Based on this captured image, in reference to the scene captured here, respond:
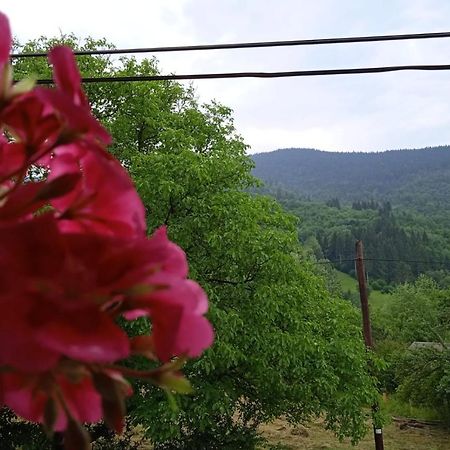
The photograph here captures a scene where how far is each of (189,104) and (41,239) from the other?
395 inches

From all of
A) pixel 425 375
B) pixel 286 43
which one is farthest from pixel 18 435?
pixel 425 375

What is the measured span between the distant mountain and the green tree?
86660mm

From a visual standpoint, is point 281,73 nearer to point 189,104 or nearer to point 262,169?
point 189,104

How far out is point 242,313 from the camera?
7078mm

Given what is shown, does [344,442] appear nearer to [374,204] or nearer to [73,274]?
[73,274]

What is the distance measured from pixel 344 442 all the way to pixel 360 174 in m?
131

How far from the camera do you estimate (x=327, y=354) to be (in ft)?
24.7

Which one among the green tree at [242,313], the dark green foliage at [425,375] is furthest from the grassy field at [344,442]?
the green tree at [242,313]

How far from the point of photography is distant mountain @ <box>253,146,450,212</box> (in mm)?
106500

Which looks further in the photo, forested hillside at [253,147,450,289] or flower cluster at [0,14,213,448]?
forested hillside at [253,147,450,289]

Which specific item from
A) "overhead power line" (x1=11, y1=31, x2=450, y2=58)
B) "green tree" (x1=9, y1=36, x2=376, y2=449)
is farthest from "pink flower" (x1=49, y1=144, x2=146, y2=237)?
"green tree" (x1=9, y1=36, x2=376, y2=449)

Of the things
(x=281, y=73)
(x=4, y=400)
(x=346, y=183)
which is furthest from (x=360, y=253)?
(x=346, y=183)

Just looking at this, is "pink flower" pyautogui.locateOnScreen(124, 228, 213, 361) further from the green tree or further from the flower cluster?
the green tree

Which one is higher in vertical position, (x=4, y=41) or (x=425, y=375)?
(x=4, y=41)
